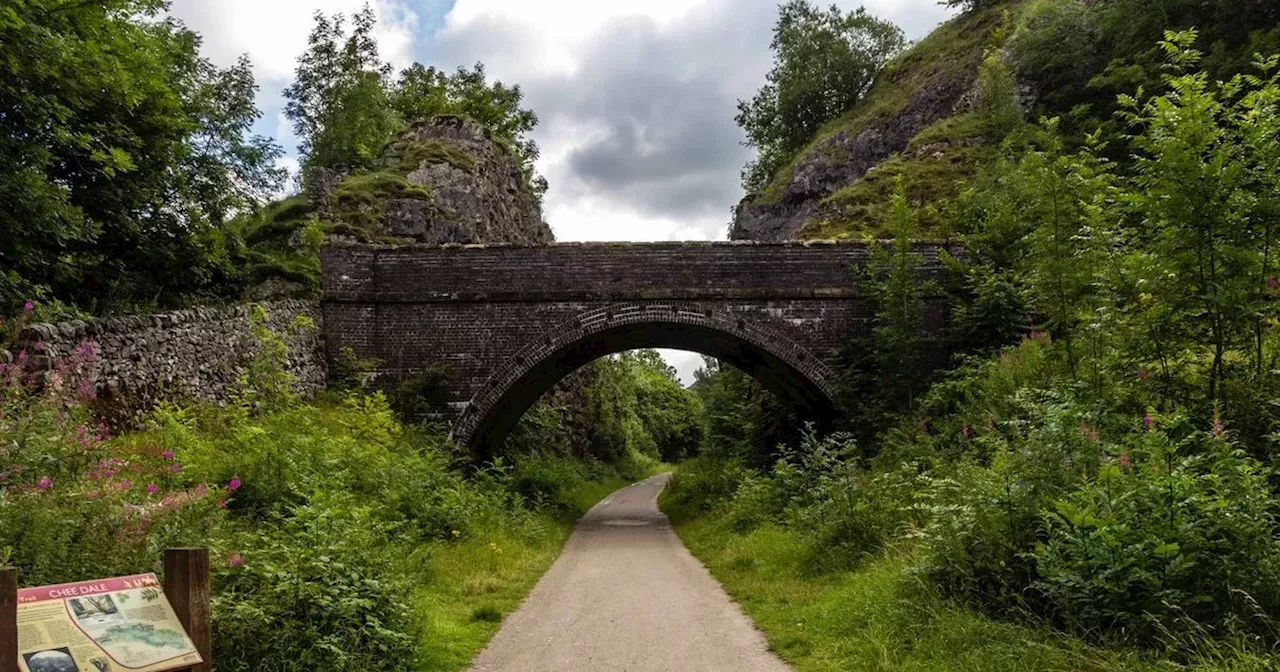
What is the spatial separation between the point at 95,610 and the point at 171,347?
750 centimetres

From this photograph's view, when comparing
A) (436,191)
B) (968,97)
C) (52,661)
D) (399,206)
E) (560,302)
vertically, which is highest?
(968,97)

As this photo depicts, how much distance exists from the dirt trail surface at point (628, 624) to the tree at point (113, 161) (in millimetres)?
7206

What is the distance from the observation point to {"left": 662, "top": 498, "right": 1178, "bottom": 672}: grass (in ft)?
13.6

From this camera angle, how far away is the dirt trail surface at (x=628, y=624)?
5129 mm

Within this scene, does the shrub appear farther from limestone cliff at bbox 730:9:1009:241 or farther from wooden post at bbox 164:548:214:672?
limestone cliff at bbox 730:9:1009:241

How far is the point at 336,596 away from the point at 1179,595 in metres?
4.94

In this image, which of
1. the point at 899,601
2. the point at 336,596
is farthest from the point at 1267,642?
the point at 336,596

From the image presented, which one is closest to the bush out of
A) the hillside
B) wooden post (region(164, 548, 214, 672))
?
wooden post (region(164, 548, 214, 672))

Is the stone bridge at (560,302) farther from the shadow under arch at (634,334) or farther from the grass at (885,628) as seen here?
the grass at (885,628)

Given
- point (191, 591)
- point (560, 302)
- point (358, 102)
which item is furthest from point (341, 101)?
point (191, 591)

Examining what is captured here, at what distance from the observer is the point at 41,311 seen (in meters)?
7.94

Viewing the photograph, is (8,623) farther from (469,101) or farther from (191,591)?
(469,101)

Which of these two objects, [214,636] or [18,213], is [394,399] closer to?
[18,213]

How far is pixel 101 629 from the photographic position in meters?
2.69
